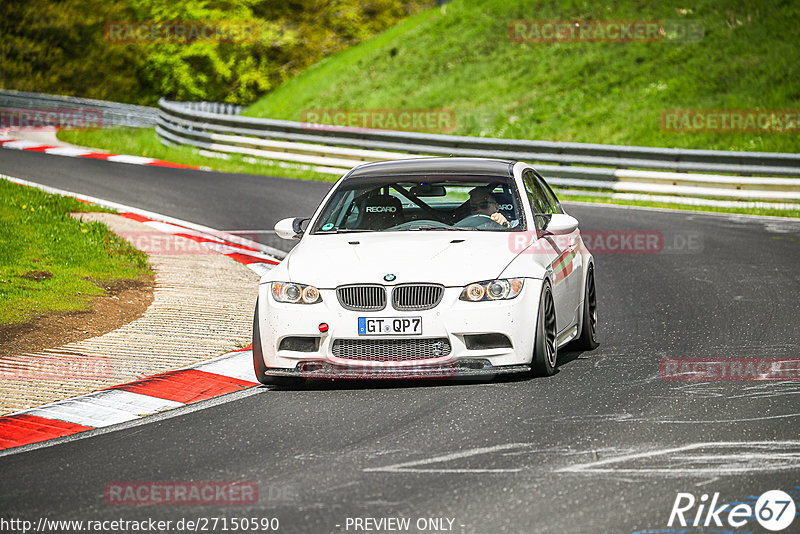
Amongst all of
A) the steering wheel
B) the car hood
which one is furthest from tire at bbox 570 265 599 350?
the car hood

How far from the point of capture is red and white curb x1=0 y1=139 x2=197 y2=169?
25.6m

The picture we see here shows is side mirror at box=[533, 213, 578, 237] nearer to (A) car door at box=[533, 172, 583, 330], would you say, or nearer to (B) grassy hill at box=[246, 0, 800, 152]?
(A) car door at box=[533, 172, 583, 330]

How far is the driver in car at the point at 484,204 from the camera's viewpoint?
9.13 m

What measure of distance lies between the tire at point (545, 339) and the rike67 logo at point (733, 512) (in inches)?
103

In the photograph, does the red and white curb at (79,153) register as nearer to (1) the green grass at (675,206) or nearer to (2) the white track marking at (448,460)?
(1) the green grass at (675,206)

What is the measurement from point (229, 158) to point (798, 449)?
21.8 metres

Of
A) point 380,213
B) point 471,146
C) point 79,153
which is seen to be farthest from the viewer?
point 79,153

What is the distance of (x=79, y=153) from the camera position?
2664cm

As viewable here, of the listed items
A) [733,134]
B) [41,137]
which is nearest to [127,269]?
[733,134]

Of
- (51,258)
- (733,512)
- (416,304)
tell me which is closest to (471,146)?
(51,258)

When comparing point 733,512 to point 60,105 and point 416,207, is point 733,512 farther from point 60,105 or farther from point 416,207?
point 60,105

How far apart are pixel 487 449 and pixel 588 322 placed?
3281 millimetres

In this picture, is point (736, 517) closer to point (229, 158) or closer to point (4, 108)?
point (229, 158)

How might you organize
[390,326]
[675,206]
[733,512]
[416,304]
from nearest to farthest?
1. [733,512]
2. [390,326]
3. [416,304]
4. [675,206]
